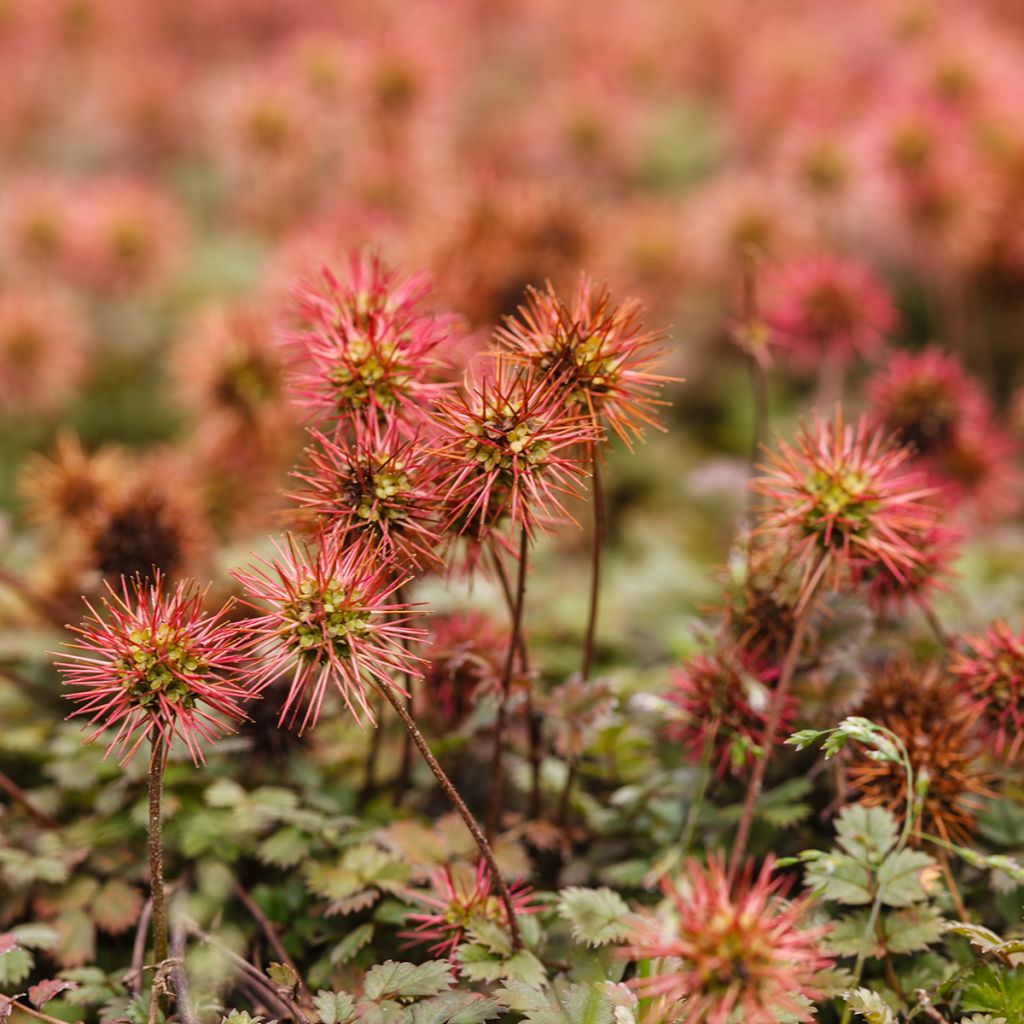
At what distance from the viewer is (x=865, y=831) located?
1345mm

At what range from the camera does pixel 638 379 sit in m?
1.29

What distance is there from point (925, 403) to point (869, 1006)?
113 centimetres

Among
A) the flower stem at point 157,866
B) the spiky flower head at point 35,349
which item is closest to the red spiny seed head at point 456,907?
the flower stem at point 157,866

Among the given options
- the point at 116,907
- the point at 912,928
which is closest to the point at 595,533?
the point at 912,928

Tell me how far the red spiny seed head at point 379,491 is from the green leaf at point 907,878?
0.70 metres

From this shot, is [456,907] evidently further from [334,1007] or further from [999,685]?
[999,685]

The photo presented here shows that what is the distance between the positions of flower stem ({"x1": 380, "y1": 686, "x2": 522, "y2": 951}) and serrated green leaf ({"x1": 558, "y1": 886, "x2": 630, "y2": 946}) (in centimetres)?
7

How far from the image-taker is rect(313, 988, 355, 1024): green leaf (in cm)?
119

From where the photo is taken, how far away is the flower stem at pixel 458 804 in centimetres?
115

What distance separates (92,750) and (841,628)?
1201mm

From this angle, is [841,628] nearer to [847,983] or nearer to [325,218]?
[847,983]

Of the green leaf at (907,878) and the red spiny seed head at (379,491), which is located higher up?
Answer: the red spiny seed head at (379,491)

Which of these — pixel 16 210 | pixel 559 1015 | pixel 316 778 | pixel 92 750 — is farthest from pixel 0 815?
pixel 16 210

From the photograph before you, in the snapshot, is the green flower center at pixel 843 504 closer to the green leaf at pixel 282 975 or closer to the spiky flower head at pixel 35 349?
the green leaf at pixel 282 975
